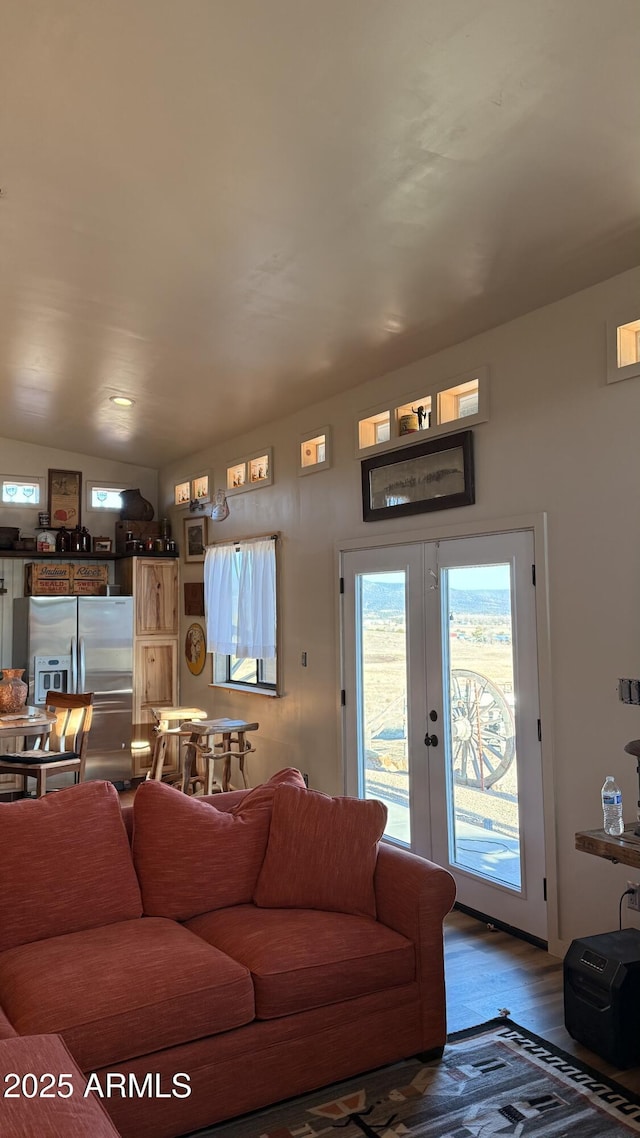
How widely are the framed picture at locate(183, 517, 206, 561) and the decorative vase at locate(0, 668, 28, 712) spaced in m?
2.19

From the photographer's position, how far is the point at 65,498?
25.8 ft

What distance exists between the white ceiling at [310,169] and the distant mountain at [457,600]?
1344mm

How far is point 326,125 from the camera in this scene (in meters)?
2.67

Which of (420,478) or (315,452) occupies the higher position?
(315,452)

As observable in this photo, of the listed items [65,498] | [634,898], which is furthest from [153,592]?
[634,898]

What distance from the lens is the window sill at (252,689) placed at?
6081 millimetres

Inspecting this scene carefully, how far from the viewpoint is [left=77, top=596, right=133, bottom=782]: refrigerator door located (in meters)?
7.18

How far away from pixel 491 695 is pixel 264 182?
258 cm

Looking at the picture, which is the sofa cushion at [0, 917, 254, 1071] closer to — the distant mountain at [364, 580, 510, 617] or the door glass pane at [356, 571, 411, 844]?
the distant mountain at [364, 580, 510, 617]

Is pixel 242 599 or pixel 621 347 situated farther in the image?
pixel 242 599

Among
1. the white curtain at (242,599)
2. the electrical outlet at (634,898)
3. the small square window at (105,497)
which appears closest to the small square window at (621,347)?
the electrical outlet at (634,898)

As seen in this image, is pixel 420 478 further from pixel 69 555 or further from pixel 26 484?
pixel 26 484

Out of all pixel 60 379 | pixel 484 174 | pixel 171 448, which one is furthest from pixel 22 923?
pixel 171 448

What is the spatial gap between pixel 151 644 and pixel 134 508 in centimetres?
136
